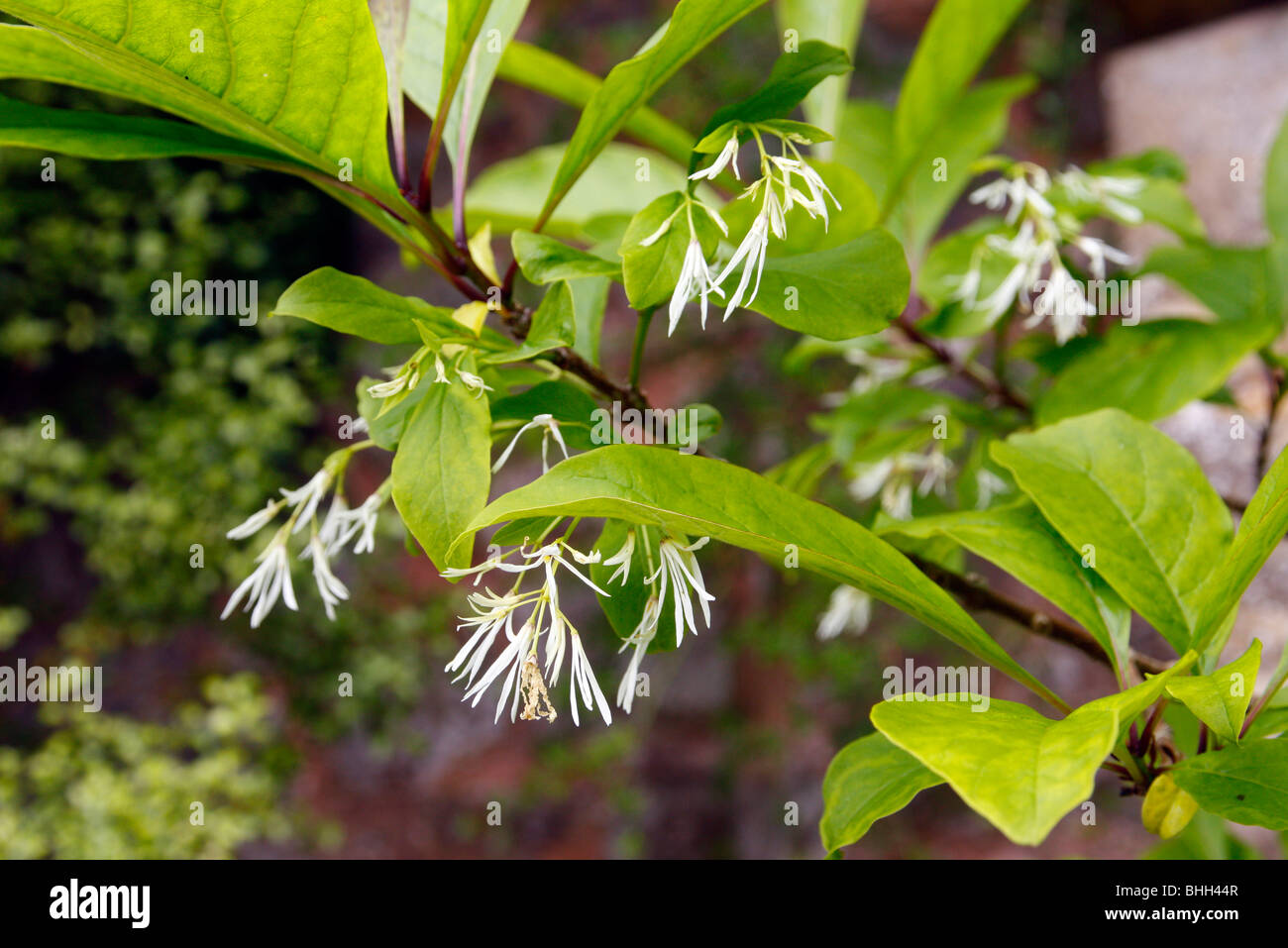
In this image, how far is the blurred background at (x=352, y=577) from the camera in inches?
77.2

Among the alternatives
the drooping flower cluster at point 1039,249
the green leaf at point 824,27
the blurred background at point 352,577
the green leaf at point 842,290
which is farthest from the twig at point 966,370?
the blurred background at point 352,577

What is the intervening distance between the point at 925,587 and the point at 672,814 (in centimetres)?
192

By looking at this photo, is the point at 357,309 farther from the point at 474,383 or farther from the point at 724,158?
the point at 724,158

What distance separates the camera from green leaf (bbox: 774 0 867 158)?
820mm

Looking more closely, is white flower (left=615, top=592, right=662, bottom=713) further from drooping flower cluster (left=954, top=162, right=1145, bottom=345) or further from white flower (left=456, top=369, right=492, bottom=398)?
drooping flower cluster (left=954, top=162, right=1145, bottom=345)

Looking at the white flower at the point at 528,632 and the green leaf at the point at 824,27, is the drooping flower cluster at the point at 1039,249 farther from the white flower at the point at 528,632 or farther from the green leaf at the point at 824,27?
the white flower at the point at 528,632

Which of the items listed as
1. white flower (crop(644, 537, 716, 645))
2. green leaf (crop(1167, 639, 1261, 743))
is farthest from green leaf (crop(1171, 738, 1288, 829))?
white flower (crop(644, 537, 716, 645))

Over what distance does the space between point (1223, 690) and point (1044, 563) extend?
0.13m

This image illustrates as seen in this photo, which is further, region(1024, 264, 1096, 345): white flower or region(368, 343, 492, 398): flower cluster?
region(1024, 264, 1096, 345): white flower

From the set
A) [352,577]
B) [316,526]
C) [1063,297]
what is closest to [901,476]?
[1063,297]

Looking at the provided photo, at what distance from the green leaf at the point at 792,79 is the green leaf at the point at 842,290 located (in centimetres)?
8

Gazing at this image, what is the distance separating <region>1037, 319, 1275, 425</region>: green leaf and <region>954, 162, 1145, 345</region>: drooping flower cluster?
0.13 feet

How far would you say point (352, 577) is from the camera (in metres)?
2.23
